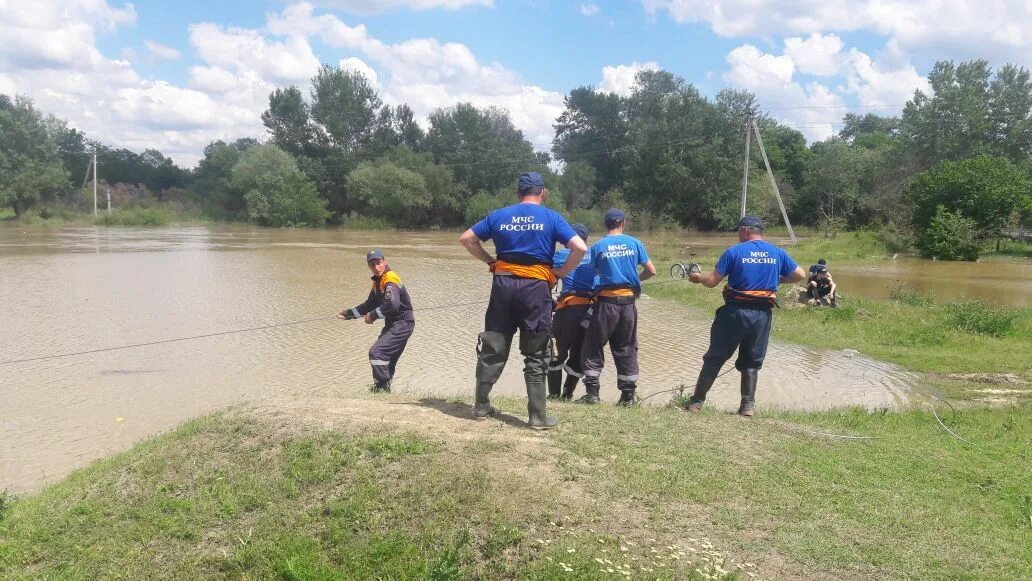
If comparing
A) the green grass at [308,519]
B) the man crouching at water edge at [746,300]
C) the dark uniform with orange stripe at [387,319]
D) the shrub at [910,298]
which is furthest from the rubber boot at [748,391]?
the shrub at [910,298]

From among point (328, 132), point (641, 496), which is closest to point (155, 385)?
point (641, 496)

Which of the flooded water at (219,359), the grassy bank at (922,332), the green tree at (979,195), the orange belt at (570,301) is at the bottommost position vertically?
the flooded water at (219,359)

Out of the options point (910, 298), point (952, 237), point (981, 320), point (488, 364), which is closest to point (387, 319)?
point (488, 364)

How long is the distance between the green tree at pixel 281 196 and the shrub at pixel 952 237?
48.7m

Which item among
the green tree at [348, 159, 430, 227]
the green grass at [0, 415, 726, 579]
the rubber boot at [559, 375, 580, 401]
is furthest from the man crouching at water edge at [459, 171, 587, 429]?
the green tree at [348, 159, 430, 227]

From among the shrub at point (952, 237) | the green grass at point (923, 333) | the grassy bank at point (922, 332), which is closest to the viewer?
the grassy bank at point (922, 332)

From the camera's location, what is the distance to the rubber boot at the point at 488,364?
537cm

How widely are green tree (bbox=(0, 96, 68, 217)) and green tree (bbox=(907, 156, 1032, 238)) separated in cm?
6434

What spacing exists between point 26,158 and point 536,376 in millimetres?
68128

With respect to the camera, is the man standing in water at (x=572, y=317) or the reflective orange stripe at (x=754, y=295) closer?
the reflective orange stripe at (x=754, y=295)

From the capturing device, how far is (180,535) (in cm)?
412

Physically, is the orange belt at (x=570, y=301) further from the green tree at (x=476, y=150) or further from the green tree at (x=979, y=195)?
the green tree at (x=476, y=150)

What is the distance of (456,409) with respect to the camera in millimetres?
5773

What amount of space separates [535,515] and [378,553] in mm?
861
